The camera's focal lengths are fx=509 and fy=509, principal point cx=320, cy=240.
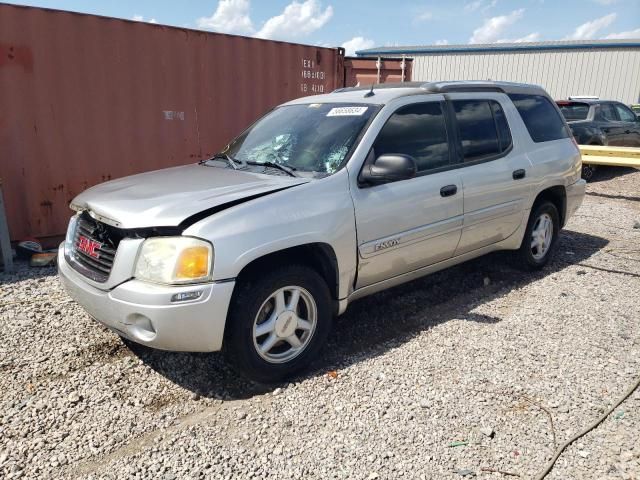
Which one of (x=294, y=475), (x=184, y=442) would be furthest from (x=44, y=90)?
(x=294, y=475)

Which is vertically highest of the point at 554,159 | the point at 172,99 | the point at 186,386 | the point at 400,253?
the point at 172,99

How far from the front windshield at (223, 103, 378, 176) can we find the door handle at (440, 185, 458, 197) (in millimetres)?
806

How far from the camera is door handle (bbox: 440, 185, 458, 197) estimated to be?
12.7 ft

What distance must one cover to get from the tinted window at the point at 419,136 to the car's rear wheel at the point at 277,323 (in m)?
1.13

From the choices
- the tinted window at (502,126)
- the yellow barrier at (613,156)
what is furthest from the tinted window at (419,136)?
the yellow barrier at (613,156)

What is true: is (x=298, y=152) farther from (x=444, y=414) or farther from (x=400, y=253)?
(x=444, y=414)

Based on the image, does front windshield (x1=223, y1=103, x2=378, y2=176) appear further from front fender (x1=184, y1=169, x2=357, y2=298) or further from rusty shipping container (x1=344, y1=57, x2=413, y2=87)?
rusty shipping container (x1=344, y1=57, x2=413, y2=87)

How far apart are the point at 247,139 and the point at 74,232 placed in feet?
5.17

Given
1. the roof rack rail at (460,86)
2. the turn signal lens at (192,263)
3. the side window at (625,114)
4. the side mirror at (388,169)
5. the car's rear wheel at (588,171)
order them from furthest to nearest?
the side window at (625,114) → the car's rear wheel at (588,171) → the roof rack rail at (460,86) → the side mirror at (388,169) → the turn signal lens at (192,263)

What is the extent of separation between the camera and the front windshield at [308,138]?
3.53 meters

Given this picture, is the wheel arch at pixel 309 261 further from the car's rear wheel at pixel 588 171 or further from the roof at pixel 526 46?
the roof at pixel 526 46

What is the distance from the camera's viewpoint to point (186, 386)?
10.4 feet

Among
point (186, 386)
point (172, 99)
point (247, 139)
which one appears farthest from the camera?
point (172, 99)

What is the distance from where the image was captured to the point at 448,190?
154 inches
